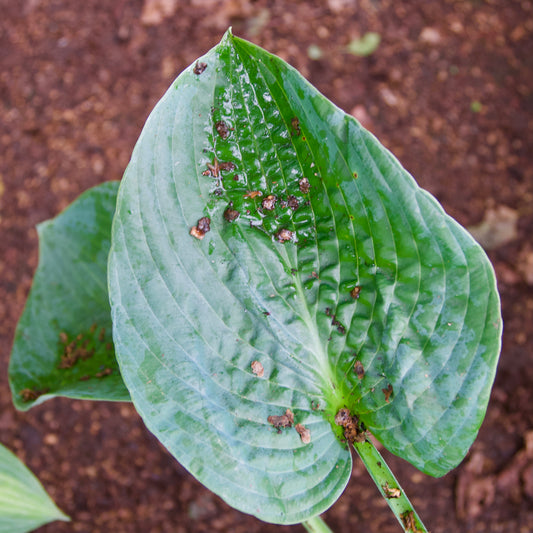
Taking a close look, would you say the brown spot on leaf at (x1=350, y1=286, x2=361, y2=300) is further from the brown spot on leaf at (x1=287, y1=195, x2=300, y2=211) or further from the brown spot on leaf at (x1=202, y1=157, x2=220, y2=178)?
the brown spot on leaf at (x1=202, y1=157, x2=220, y2=178)

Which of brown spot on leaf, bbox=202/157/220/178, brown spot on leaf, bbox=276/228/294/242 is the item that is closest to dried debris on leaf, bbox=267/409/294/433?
brown spot on leaf, bbox=276/228/294/242

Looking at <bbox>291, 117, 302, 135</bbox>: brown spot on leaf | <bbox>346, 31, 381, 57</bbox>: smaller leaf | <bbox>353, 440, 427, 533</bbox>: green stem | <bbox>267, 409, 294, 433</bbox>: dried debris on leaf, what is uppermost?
<bbox>346, 31, 381, 57</bbox>: smaller leaf

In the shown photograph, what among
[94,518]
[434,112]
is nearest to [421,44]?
[434,112]

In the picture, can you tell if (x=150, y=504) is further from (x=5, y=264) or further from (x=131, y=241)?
(x=131, y=241)

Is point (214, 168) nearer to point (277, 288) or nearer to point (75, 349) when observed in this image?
point (277, 288)

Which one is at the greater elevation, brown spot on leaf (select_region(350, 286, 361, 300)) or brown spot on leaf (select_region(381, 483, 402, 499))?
brown spot on leaf (select_region(350, 286, 361, 300))

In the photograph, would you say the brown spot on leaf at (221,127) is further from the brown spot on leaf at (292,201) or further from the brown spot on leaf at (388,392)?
the brown spot on leaf at (388,392)
